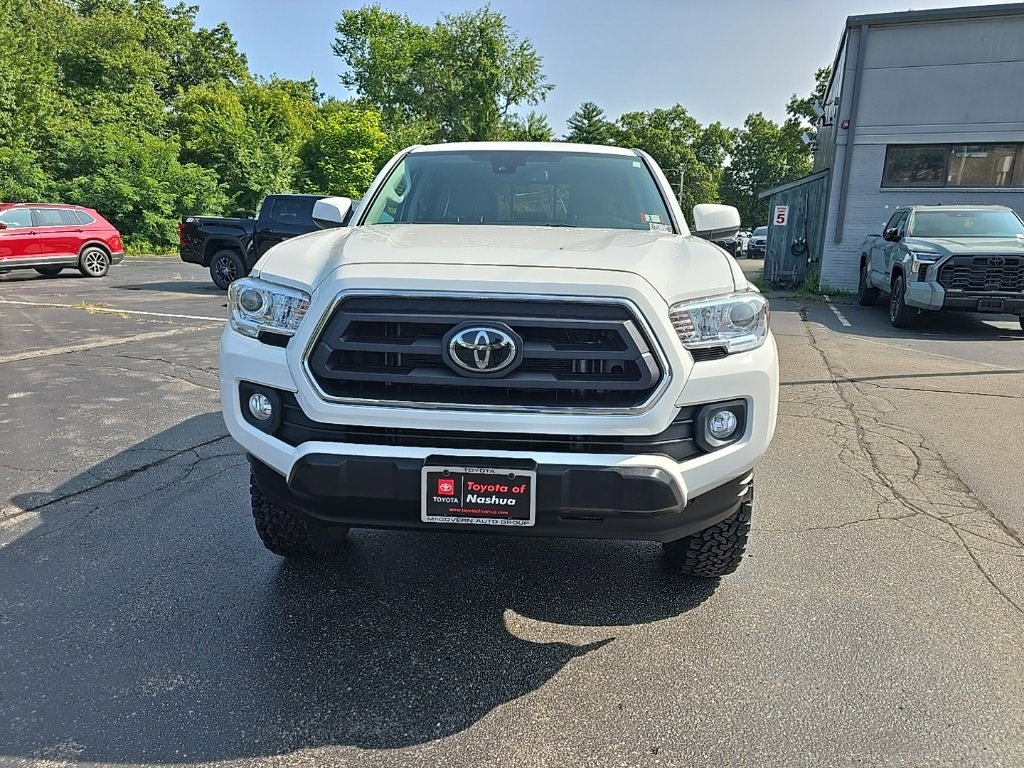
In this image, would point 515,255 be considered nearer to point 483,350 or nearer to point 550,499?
point 483,350

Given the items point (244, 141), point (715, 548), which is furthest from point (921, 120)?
point (244, 141)

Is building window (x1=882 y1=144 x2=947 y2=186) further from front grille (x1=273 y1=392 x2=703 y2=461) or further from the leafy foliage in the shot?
the leafy foliage

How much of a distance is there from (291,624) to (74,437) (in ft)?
10.5

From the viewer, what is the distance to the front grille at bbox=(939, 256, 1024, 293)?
9805mm

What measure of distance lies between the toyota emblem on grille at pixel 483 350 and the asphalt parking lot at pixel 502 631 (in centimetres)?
108

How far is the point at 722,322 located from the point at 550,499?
85 cm

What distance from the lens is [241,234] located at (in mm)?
14539

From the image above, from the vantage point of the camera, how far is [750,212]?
254ft

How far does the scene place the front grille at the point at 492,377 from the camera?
2295 millimetres

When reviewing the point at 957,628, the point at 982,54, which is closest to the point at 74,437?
the point at 957,628

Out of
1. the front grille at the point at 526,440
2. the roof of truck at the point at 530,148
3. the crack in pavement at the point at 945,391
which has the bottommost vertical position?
the crack in pavement at the point at 945,391

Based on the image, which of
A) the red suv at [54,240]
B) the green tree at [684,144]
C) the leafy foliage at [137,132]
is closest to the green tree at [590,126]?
the green tree at [684,144]

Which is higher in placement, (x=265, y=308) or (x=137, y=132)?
(x=137, y=132)

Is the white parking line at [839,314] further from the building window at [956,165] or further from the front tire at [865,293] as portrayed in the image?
the building window at [956,165]
